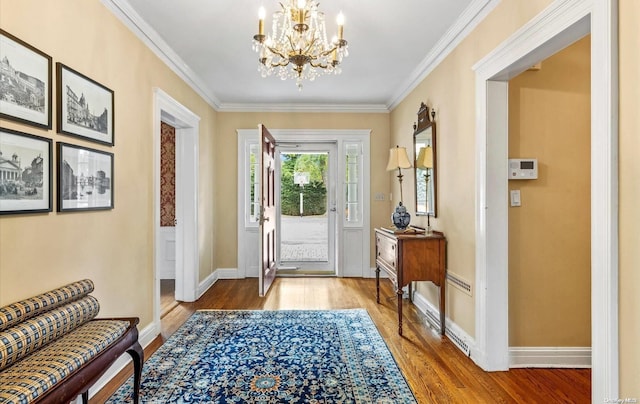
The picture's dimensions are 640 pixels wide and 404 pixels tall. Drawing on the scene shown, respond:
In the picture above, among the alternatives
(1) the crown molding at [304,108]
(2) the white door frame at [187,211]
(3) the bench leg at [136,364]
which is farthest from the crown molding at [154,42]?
(3) the bench leg at [136,364]

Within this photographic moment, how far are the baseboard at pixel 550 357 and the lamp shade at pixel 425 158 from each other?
179 cm

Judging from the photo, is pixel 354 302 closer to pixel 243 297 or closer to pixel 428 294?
pixel 428 294

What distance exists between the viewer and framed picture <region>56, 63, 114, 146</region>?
1953 mm

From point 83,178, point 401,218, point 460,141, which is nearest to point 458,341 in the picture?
point 401,218

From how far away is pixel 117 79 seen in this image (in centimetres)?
254

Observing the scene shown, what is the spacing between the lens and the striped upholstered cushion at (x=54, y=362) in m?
1.29

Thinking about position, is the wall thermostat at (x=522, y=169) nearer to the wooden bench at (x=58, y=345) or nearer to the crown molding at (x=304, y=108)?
the wooden bench at (x=58, y=345)

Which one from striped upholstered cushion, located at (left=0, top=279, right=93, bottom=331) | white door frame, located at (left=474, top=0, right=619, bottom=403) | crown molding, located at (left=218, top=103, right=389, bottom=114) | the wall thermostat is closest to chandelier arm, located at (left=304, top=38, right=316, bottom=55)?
white door frame, located at (left=474, top=0, right=619, bottom=403)

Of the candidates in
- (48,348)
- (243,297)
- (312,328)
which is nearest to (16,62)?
(48,348)

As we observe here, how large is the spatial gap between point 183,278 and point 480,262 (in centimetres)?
326

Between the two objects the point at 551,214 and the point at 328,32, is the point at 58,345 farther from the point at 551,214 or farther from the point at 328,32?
the point at 551,214

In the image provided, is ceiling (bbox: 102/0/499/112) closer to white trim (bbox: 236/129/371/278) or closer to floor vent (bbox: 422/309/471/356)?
white trim (bbox: 236/129/371/278)

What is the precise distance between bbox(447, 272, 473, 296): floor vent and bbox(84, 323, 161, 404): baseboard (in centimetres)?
261

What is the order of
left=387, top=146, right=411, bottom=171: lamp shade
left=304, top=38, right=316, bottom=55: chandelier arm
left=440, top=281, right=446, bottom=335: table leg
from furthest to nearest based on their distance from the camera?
1. left=387, top=146, right=411, bottom=171: lamp shade
2. left=440, top=281, right=446, bottom=335: table leg
3. left=304, top=38, right=316, bottom=55: chandelier arm
